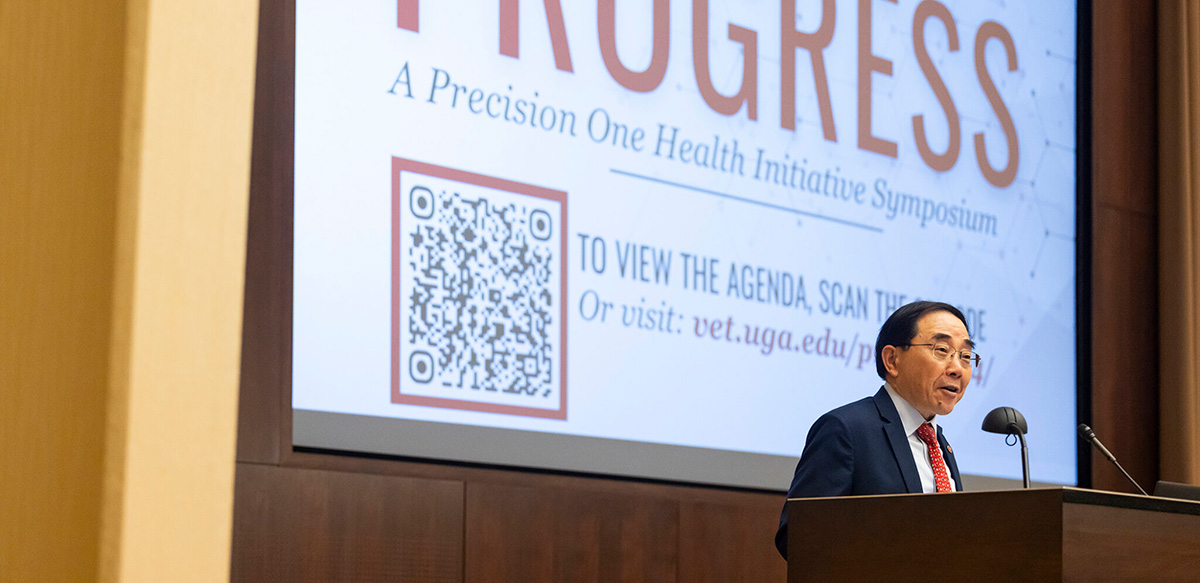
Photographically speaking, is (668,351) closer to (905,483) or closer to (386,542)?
(386,542)

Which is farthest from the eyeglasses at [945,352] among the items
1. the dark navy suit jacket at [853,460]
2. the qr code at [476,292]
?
the qr code at [476,292]

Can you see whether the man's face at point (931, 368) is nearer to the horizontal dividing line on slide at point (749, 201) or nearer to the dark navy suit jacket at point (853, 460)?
the dark navy suit jacket at point (853, 460)

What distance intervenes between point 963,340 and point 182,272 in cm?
243

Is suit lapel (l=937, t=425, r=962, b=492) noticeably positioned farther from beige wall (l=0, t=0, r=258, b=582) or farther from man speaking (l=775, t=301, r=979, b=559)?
beige wall (l=0, t=0, r=258, b=582)

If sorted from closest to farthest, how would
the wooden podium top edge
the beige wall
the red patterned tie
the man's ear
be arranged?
the beige wall < the wooden podium top edge < the red patterned tie < the man's ear

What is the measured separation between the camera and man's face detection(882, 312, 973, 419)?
2.84 m

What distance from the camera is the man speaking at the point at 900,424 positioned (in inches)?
105

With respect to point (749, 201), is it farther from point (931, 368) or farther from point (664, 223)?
point (931, 368)

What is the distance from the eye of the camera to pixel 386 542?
11.0 feet

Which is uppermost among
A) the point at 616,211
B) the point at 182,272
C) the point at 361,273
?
the point at 616,211

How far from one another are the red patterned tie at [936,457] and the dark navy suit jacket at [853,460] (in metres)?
0.07

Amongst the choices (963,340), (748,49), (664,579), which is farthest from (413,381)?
(748,49)

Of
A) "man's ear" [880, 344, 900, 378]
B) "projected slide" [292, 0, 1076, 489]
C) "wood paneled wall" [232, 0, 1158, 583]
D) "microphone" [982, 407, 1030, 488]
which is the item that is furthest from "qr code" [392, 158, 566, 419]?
"microphone" [982, 407, 1030, 488]

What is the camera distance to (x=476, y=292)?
347 centimetres
